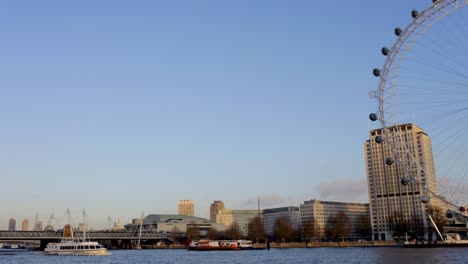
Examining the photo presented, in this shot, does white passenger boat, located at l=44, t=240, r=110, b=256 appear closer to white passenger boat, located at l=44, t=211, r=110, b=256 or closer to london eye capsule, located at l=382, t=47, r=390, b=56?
Answer: white passenger boat, located at l=44, t=211, r=110, b=256

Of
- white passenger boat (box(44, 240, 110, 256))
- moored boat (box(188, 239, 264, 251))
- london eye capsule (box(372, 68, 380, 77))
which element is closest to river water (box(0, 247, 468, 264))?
white passenger boat (box(44, 240, 110, 256))

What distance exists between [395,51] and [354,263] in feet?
100

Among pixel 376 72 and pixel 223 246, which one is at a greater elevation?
pixel 376 72

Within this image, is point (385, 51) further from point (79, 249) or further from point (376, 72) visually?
point (79, 249)

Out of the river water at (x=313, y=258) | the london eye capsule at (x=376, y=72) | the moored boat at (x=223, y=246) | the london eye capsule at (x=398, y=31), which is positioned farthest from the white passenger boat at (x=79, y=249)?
the london eye capsule at (x=398, y=31)

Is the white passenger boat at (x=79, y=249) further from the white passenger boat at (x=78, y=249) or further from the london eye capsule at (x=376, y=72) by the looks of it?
the london eye capsule at (x=376, y=72)

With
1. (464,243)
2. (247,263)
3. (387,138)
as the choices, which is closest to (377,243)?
(464,243)

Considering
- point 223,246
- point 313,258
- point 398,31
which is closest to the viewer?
point 398,31

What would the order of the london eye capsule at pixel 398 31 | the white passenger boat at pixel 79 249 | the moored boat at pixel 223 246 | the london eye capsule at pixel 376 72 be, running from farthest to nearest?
1. the moored boat at pixel 223 246
2. the white passenger boat at pixel 79 249
3. the london eye capsule at pixel 376 72
4. the london eye capsule at pixel 398 31

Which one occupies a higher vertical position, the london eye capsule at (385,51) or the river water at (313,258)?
the london eye capsule at (385,51)

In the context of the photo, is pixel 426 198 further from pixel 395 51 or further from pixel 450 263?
pixel 395 51

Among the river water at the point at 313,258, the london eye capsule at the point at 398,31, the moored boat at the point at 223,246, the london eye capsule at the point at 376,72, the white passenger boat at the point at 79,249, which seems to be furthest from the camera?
the moored boat at the point at 223,246

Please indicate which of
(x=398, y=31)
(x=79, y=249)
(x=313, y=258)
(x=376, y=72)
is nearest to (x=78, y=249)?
(x=79, y=249)

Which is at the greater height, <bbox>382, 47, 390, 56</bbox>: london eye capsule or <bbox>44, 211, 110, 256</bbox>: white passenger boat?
<bbox>382, 47, 390, 56</bbox>: london eye capsule
